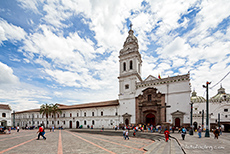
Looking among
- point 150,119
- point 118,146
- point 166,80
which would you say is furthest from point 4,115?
point 118,146

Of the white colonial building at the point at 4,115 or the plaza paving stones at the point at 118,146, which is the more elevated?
the plaza paving stones at the point at 118,146

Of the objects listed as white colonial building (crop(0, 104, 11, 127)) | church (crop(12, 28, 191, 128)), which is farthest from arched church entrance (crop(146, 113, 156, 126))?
white colonial building (crop(0, 104, 11, 127))

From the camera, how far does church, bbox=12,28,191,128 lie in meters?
30.9

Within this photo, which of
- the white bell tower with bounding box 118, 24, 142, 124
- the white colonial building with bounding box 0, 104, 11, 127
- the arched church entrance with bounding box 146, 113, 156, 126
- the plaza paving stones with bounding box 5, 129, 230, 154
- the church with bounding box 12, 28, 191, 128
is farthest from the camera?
the white colonial building with bounding box 0, 104, 11, 127

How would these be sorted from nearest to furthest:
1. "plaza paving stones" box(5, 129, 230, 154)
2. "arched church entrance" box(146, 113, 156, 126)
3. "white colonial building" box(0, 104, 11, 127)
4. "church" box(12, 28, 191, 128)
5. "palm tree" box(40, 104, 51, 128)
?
"plaza paving stones" box(5, 129, 230, 154)
"church" box(12, 28, 191, 128)
"arched church entrance" box(146, 113, 156, 126)
"white colonial building" box(0, 104, 11, 127)
"palm tree" box(40, 104, 51, 128)

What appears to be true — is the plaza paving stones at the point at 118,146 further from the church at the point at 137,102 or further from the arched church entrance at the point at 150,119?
the arched church entrance at the point at 150,119

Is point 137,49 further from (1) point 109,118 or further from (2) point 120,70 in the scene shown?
(1) point 109,118

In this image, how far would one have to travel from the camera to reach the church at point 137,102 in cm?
3085

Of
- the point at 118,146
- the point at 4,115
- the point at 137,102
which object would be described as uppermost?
the point at 137,102

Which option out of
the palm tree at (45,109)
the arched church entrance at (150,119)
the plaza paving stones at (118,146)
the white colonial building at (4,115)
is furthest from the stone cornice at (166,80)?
the white colonial building at (4,115)

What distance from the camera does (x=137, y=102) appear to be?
36.7 metres

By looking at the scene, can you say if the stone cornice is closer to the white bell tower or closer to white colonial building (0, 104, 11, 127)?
the white bell tower

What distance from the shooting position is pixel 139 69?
4156 centimetres

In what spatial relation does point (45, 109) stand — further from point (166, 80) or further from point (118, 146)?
point (118, 146)
